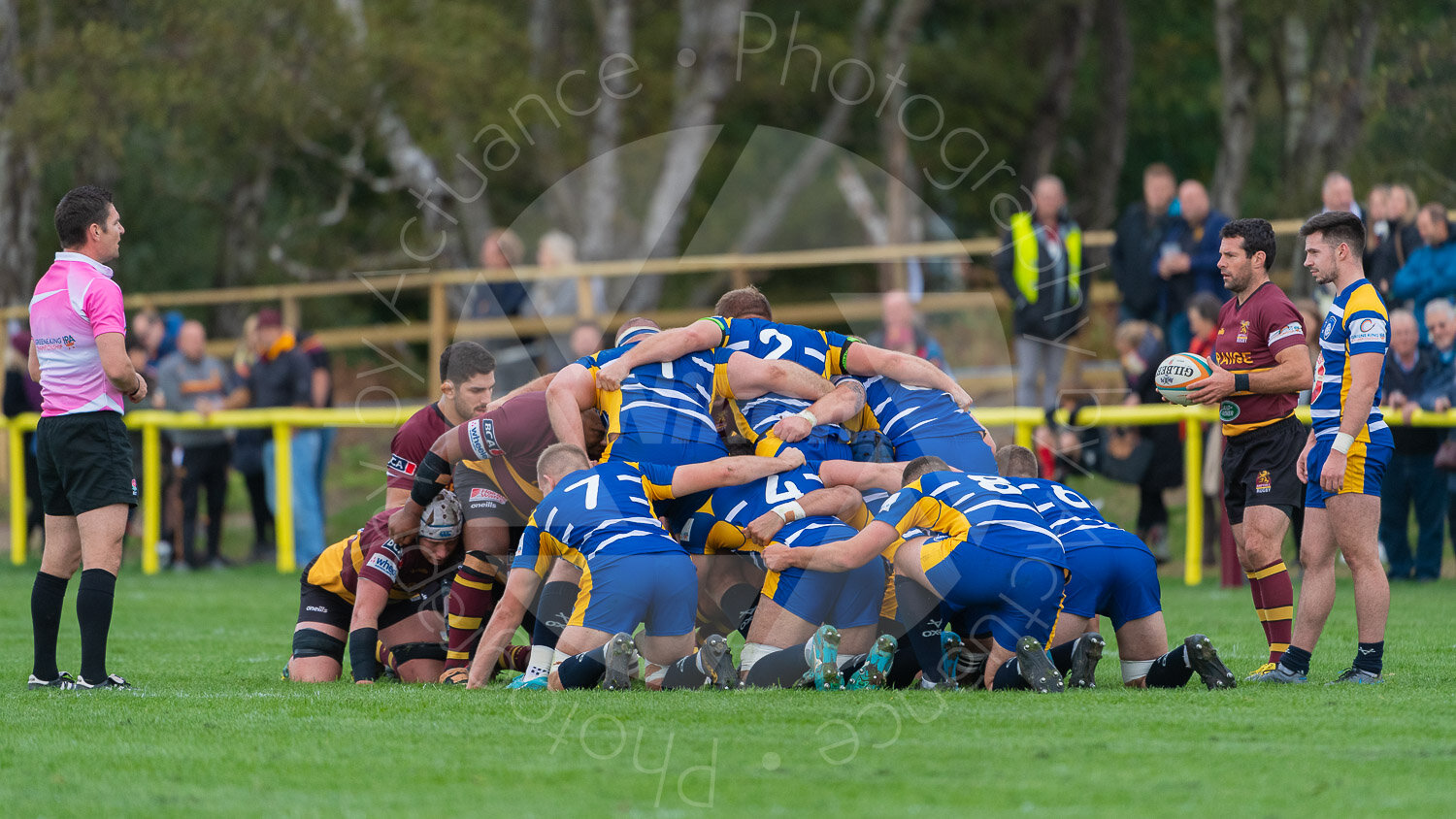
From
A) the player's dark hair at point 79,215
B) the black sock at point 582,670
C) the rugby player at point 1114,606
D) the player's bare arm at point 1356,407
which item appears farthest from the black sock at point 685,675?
the player's dark hair at point 79,215

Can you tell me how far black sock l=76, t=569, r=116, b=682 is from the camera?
6.79 metres

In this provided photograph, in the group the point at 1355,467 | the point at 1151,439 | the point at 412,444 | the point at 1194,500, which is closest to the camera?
the point at 1355,467

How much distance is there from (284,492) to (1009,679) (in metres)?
8.77

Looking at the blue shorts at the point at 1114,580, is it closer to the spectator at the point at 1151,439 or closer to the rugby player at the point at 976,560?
the rugby player at the point at 976,560

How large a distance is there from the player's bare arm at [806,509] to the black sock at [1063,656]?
3.42 feet

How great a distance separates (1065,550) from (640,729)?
207 centimetres

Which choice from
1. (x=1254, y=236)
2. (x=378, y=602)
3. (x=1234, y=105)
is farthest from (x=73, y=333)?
(x=1234, y=105)

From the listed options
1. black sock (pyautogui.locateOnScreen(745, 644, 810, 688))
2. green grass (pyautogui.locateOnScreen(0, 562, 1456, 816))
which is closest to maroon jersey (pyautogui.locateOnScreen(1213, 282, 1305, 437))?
green grass (pyautogui.locateOnScreen(0, 562, 1456, 816))

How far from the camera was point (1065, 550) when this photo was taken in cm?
659

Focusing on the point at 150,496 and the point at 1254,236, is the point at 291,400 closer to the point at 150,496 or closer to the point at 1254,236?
the point at 150,496

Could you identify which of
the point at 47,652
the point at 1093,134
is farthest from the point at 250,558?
the point at 1093,134

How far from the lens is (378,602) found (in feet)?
23.2

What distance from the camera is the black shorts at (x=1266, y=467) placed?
6.82 metres

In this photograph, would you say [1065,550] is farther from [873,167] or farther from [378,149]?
[873,167]
